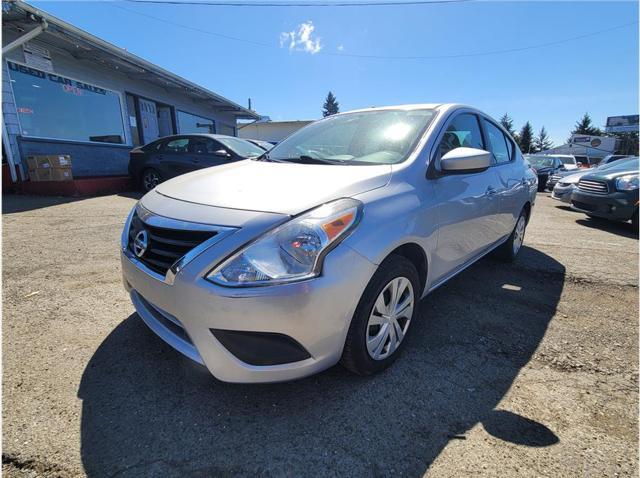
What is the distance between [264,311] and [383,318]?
30.0 inches

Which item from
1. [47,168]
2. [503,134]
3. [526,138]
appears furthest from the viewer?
[526,138]

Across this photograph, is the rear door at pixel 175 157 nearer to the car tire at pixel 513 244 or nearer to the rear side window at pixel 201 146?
the rear side window at pixel 201 146

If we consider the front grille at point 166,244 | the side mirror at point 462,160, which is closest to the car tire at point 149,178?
the front grille at point 166,244

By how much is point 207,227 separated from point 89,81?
10.1m

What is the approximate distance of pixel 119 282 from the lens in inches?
125

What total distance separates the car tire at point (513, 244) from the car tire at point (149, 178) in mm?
7361

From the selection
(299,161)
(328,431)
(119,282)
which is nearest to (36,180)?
(119,282)

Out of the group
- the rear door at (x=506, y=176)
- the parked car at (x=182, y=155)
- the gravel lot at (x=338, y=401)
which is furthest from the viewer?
the parked car at (x=182, y=155)

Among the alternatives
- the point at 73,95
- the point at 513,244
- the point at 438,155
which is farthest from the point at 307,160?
the point at 73,95

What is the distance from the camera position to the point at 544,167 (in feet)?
49.9

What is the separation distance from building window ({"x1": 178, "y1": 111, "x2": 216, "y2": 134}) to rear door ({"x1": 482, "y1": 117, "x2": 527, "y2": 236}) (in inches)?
498

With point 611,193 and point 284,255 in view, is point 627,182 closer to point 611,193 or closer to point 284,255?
point 611,193

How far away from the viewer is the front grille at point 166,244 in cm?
167

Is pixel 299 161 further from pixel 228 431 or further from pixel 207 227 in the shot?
→ pixel 228 431
